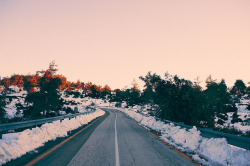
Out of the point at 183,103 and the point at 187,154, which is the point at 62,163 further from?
the point at 183,103

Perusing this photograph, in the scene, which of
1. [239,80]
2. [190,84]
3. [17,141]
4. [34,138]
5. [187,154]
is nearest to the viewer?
[17,141]

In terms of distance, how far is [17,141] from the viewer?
6516mm

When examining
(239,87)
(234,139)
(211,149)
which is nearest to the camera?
(234,139)

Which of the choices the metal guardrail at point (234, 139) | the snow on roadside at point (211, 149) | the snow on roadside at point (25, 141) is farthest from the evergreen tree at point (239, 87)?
the snow on roadside at point (25, 141)

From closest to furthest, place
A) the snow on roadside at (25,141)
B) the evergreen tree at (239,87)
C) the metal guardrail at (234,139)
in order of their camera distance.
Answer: the metal guardrail at (234,139) < the snow on roadside at (25,141) < the evergreen tree at (239,87)

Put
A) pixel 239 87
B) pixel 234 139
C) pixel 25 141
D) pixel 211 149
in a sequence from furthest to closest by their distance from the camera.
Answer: pixel 239 87 → pixel 25 141 → pixel 211 149 → pixel 234 139

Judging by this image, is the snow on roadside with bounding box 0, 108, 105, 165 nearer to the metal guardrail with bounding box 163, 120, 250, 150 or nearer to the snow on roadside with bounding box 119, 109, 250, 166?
the snow on roadside with bounding box 119, 109, 250, 166

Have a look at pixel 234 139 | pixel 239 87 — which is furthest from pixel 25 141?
pixel 239 87

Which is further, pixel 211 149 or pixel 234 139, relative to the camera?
pixel 211 149

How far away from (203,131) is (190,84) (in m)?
14.2

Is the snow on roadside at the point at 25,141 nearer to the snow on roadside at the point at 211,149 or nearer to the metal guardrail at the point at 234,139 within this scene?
the snow on roadside at the point at 211,149

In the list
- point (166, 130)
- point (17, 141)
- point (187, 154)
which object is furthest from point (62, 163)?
point (166, 130)

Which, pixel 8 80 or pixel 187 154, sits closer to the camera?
pixel 187 154

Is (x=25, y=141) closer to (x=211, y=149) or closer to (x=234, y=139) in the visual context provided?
(x=211, y=149)
